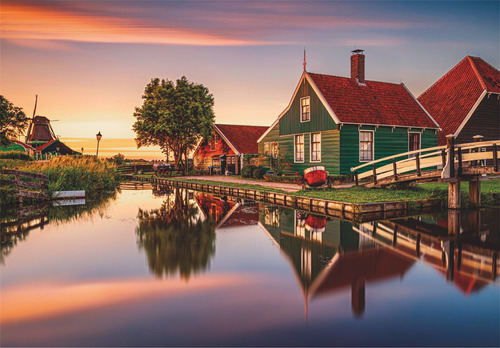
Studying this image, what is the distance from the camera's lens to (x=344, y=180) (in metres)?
22.1

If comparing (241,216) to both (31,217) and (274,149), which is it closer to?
(31,217)

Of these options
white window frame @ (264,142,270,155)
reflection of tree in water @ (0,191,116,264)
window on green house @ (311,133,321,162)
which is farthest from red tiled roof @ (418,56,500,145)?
reflection of tree in water @ (0,191,116,264)

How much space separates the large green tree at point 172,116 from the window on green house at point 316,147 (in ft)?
57.9

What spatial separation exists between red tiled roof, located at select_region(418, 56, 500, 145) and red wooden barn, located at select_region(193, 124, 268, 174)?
16.5 meters

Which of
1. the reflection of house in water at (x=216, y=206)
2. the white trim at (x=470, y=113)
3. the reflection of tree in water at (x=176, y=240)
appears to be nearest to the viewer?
the reflection of tree in water at (x=176, y=240)

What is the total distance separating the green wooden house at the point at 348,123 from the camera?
22.8 meters

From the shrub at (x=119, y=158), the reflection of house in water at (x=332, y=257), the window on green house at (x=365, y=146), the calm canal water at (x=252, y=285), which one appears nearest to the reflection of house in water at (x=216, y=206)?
the calm canal water at (x=252, y=285)

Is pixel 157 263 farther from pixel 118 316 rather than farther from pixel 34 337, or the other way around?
pixel 34 337

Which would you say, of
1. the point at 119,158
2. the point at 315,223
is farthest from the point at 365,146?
the point at 119,158

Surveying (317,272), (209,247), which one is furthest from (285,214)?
(317,272)

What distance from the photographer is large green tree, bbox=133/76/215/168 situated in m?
38.2

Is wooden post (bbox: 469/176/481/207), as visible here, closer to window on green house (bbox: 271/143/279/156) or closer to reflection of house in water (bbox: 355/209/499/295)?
reflection of house in water (bbox: 355/209/499/295)

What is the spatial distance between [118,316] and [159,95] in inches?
1412

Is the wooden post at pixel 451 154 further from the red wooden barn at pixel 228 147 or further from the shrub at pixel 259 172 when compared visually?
the red wooden barn at pixel 228 147
